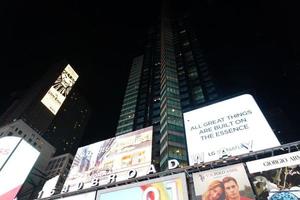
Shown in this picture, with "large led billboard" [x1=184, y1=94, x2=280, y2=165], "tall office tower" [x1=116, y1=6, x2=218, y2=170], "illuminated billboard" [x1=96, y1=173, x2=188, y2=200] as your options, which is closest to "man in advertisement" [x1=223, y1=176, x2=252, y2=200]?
"large led billboard" [x1=184, y1=94, x2=280, y2=165]

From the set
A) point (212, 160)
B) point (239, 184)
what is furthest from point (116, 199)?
point (239, 184)

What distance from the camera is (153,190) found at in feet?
37.1

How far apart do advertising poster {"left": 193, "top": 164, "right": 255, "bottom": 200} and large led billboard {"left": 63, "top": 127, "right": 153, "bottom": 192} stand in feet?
26.0

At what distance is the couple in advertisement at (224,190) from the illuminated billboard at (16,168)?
1359 centimetres

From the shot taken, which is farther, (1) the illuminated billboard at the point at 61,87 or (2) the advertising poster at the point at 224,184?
(1) the illuminated billboard at the point at 61,87

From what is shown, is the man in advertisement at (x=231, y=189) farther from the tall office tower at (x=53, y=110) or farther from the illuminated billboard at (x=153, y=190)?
the tall office tower at (x=53, y=110)

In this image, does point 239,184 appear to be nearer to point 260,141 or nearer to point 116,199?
point 260,141

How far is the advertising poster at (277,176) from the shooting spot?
29.3 feet

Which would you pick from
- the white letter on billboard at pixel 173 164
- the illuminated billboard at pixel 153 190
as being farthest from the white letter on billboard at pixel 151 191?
the white letter on billboard at pixel 173 164

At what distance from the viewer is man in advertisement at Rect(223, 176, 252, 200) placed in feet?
31.3

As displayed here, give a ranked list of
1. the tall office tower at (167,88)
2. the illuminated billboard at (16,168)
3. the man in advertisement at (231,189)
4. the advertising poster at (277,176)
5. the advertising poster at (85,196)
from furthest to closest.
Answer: the tall office tower at (167,88), the illuminated billboard at (16,168), the advertising poster at (85,196), the man in advertisement at (231,189), the advertising poster at (277,176)

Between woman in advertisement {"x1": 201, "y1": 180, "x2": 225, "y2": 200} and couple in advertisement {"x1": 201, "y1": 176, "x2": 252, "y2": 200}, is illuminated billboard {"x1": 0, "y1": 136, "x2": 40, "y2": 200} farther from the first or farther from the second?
couple in advertisement {"x1": 201, "y1": 176, "x2": 252, "y2": 200}

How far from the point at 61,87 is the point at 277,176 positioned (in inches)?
3852

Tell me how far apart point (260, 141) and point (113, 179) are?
746 centimetres
